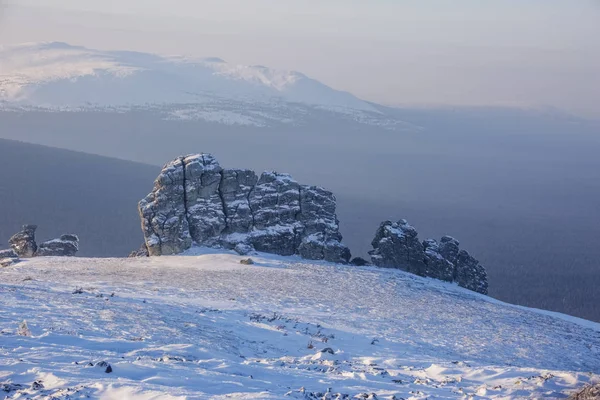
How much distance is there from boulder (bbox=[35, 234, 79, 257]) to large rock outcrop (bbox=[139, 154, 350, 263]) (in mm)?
5344

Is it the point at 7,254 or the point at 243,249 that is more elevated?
the point at 243,249

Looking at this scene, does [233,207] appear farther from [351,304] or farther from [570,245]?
[570,245]

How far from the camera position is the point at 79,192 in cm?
11094

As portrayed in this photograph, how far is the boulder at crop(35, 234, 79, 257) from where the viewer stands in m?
40.1

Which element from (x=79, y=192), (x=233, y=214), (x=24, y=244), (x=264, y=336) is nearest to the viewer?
(x=264, y=336)

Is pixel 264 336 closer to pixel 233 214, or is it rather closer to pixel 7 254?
pixel 233 214

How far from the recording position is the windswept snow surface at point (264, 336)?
44.3ft

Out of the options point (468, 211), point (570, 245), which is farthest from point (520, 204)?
point (570, 245)

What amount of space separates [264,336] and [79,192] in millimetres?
97044

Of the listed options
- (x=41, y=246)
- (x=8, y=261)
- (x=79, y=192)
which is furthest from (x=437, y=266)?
(x=79, y=192)

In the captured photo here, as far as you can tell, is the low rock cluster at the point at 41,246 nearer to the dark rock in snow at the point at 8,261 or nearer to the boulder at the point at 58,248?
the boulder at the point at 58,248

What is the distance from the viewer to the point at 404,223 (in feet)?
140

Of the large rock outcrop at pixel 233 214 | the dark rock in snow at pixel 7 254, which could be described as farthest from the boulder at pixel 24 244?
the large rock outcrop at pixel 233 214

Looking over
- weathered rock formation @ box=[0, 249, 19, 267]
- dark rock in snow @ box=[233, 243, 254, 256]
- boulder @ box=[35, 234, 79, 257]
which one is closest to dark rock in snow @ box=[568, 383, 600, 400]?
dark rock in snow @ box=[233, 243, 254, 256]
